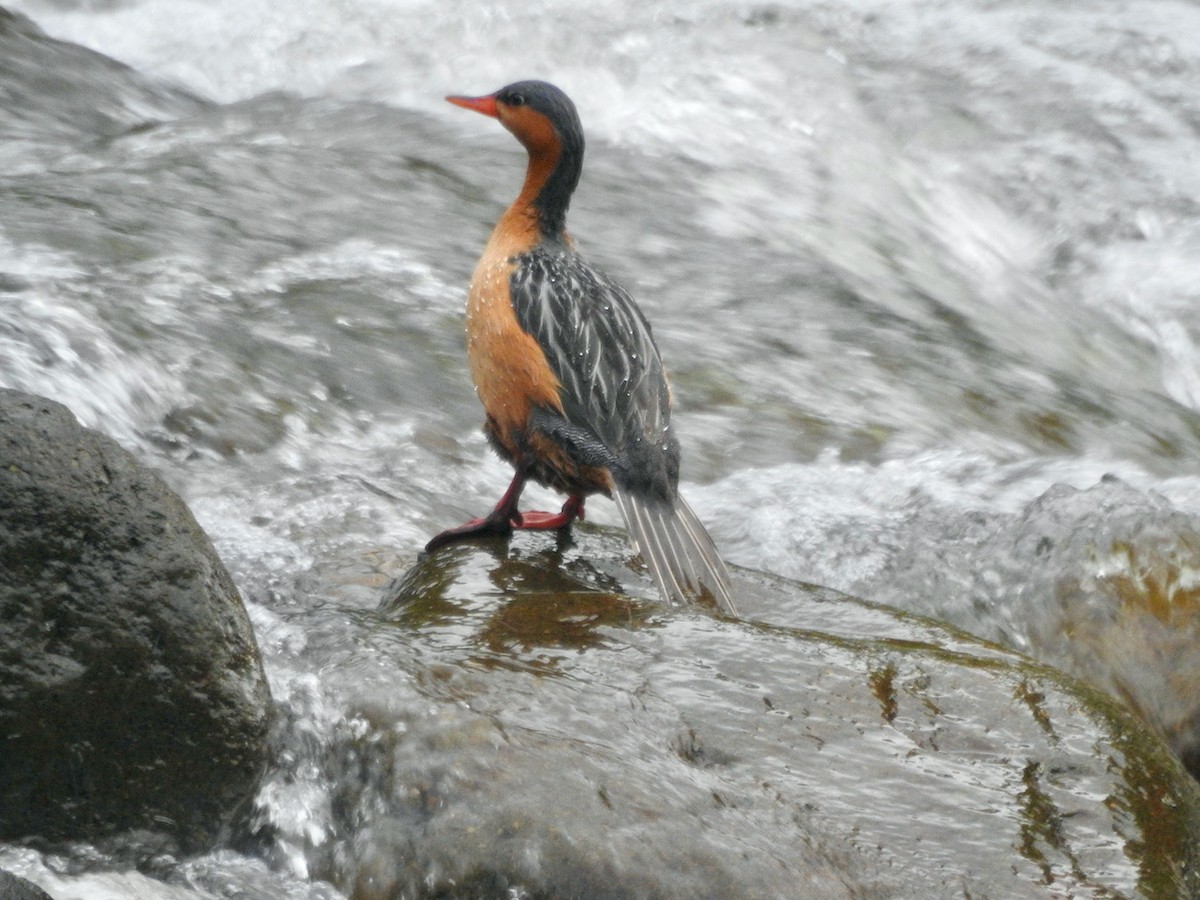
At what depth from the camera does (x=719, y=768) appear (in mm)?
3779

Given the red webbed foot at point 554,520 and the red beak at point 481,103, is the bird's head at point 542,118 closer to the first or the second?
the red beak at point 481,103

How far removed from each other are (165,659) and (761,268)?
24.3ft

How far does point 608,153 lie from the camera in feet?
39.2

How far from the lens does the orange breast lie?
5.38 metres

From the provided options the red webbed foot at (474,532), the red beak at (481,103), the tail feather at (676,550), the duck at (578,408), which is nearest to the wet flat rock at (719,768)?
the tail feather at (676,550)

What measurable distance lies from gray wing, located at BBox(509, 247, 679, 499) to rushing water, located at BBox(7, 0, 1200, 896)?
0.87 meters

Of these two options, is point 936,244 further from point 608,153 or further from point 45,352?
point 45,352

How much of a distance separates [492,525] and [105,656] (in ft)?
6.37

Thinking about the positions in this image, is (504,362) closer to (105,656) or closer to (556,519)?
(556,519)

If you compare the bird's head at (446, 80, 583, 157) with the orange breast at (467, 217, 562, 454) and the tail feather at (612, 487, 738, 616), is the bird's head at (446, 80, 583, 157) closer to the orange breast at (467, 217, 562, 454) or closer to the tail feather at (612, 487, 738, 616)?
the orange breast at (467, 217, 562, 454)

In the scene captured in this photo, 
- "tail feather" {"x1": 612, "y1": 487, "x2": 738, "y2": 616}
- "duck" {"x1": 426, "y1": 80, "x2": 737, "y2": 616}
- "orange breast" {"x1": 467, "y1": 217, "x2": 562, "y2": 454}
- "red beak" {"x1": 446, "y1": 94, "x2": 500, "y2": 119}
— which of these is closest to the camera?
"tail feather" {"x1": 612, "y1": 487, "x2": 738, "y2": 616}

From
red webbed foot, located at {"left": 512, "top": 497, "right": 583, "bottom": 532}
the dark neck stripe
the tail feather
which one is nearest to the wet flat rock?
the tail feather

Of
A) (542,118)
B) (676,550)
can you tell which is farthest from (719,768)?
(542,118)

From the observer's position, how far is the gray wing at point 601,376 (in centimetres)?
524
